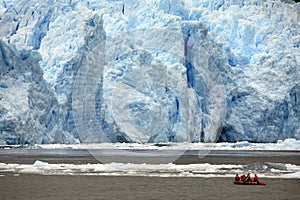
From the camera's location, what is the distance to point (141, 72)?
3506 cm

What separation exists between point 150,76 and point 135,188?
2245 centimetres

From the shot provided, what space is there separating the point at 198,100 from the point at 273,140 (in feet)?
17.3

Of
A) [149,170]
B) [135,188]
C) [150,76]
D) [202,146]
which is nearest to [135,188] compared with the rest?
[135,188]

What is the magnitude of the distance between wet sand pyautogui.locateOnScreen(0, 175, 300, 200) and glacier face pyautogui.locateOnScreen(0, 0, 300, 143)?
15.5m

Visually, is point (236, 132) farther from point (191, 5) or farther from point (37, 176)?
point (37, 176)

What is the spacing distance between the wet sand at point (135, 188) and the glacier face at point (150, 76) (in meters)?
15.5

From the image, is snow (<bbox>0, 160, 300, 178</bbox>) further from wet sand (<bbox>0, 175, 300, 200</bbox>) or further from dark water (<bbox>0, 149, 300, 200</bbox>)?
wet sand (<bbox>0, 175, 300, 200</bbox>)

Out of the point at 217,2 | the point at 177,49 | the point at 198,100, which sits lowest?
the point at 198,100

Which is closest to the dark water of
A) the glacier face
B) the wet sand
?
the wet sand

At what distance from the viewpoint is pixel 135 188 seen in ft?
42.3

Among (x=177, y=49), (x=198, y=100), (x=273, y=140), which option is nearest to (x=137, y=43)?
(x=177, y=49)

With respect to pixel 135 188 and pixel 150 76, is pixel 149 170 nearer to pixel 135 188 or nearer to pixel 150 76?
Answer: pixel 135 188

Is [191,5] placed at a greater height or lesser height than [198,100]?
greater

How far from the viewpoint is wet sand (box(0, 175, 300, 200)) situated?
1162 cm
